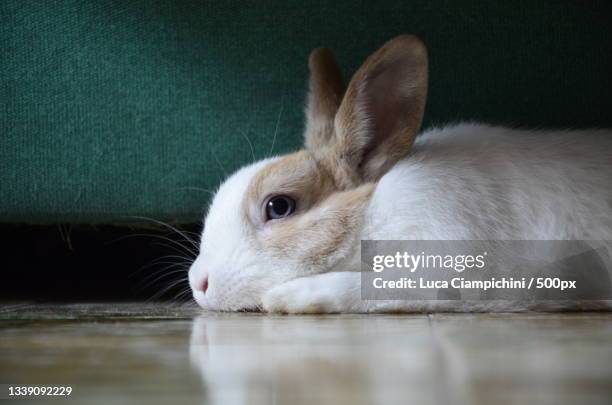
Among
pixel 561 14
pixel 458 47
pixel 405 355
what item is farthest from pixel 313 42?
pixel 405 355

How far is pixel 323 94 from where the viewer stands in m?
1.83

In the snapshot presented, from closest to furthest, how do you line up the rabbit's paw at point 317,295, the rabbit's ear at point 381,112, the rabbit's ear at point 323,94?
the rabbit's paw at point 317,295
the rabbit's ear at point 381,112
the rabbit's ear at point 323,94

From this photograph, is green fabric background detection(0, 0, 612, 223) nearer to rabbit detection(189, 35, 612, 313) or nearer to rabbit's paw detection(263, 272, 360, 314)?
rabbit detection(189, 35, 612, 313)

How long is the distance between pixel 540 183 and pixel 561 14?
66cm

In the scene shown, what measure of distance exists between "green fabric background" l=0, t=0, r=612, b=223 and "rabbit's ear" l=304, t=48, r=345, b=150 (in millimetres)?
189

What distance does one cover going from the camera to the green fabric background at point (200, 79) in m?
1.94

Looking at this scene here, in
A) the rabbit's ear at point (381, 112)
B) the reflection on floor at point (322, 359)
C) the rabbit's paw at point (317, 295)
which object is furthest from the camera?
the rabbit's ear at point (381, 112)

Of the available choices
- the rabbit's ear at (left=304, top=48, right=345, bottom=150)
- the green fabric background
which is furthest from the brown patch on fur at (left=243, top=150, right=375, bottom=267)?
the green fabric background

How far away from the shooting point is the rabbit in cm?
148

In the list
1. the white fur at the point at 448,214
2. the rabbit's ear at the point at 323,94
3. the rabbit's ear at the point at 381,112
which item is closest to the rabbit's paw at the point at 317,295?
the white fur at the point at 448,214

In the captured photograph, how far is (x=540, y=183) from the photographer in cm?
154

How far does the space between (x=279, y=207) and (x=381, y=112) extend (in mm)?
309

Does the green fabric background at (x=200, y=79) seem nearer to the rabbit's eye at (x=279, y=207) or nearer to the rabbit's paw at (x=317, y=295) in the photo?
the rabbit's eye at (x=279, y=207)

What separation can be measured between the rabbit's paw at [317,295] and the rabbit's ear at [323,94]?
0.43 m
